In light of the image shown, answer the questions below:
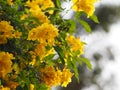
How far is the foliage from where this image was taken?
128cm

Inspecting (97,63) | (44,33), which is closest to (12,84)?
(44,33)

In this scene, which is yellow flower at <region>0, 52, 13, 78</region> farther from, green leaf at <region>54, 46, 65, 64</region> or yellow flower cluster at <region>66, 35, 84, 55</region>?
yellow flower cluster at <region>66, 35, 84, 55</region>

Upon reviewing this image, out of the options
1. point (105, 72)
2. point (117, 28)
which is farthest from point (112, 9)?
point (105, 72)

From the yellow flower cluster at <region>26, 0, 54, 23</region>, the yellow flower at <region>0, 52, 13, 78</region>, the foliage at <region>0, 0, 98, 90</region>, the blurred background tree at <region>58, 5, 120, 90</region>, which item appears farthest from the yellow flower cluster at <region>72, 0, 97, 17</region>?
the blurred background tree at <region>58, 5, 120, 90</region>

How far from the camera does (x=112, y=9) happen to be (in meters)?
3.40

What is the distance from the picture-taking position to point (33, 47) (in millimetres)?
1384

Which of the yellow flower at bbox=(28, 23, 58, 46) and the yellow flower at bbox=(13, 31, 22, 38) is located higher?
the yellow flower at bbox=(13, 31, 22, 38)

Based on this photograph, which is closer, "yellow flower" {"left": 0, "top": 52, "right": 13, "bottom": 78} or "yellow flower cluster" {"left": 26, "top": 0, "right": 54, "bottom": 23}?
"yellow flower" {"left": 0, "top": 52, "right": 13, "bottom": 78}

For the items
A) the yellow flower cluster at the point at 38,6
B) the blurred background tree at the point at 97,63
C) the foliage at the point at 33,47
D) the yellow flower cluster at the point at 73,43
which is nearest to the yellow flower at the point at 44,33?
the foliage at the point at 33,47

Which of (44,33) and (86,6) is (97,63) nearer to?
(86,6)

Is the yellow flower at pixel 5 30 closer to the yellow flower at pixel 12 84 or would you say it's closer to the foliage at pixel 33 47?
the foliage at pixel 33 47

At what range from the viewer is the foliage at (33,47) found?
128 centimetres

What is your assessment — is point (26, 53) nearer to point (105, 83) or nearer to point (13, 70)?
point (13, 70)

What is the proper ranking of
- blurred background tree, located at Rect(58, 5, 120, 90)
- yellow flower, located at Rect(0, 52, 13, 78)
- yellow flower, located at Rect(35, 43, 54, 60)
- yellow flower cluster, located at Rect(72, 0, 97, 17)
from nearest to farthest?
yellow flower, located at Rect(0, 52, 13, 78) → yellow flower, located at Rect(35, 43, 54, 60) → yellow flower cluster, located at Rect(72, 0, 97, 17) → blurred background tree, located at Rect(58, 5, 120, 90)
